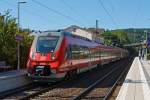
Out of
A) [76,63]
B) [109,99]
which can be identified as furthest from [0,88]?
[76,63]

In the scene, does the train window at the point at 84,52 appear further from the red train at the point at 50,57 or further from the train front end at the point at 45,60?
the train front end at the point at 45,60

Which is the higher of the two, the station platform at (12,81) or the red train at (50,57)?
the red train at (50,57)

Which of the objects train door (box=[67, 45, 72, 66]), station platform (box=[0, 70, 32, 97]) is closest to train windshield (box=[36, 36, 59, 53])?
train door (box=[67, 45, 72, 66])

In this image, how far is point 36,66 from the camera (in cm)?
2092

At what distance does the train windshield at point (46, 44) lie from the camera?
69.6ft

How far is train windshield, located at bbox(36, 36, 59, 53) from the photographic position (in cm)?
2122

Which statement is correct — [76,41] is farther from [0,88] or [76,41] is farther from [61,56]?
[0,88]

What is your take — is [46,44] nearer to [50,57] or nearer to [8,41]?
[50,57]

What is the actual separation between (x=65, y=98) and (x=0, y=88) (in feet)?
10.8

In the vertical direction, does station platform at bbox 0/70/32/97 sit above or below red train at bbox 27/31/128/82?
below

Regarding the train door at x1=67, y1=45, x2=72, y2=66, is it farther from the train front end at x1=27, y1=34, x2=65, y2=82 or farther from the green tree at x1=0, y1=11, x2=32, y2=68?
the green tree at x1=0, y1=11, x2=32, y2=68

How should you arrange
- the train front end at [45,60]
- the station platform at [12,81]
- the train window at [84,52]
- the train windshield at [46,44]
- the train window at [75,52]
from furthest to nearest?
the train window at [84,52], the train window at [75,52], the train windshield at [46,44], the train front end at [45,60], the station platform at [12,81]

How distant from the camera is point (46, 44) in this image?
70.4 ft

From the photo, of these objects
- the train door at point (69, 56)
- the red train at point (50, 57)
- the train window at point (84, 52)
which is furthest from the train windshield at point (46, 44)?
the train window at point (84, 52)
